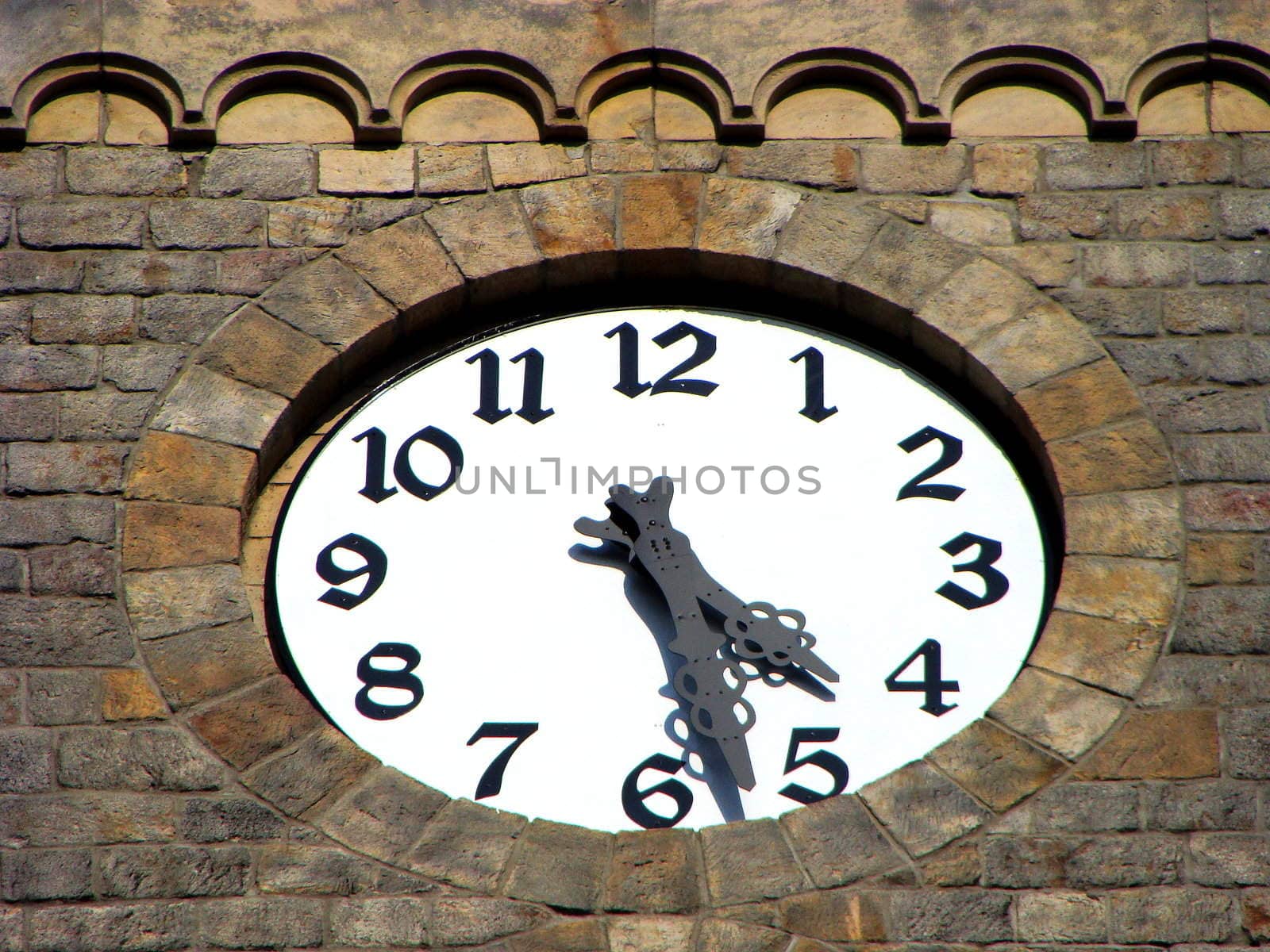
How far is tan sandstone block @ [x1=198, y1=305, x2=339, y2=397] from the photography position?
7414mm

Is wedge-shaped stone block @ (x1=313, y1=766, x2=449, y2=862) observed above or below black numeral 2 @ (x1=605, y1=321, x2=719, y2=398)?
below

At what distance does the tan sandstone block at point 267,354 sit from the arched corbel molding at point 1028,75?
210cm

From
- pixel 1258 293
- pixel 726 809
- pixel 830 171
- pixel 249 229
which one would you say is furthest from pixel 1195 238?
pixel 249 229

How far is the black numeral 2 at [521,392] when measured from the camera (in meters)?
7.60

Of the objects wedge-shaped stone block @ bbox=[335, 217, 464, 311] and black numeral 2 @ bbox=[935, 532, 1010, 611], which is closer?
black numeral 2 @ bbox=[935, 532, 1010, 611]

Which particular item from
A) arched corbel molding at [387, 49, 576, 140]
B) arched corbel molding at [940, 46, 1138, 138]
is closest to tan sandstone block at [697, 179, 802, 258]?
arched corbel molding at [387, 49, 576, 140]

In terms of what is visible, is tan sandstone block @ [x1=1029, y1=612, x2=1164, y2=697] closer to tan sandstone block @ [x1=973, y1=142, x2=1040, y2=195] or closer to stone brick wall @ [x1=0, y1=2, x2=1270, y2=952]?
stone brick wall @ [x1=0, y1=2, x2=1270, y2=952]

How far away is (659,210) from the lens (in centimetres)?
776

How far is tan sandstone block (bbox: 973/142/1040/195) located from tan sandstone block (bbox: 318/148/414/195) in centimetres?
175

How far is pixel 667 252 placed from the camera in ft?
25.3

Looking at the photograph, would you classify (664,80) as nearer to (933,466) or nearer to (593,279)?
(593,279)

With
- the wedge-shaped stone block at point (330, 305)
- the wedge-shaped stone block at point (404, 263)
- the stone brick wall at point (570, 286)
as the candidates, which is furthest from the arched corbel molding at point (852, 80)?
the wedge-shaped stone block at point (330, 305)

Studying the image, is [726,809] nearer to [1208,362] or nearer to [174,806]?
[174,806]

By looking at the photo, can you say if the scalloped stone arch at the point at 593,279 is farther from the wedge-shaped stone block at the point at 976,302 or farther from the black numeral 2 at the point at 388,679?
the black numeral 2 at the point at 388,679
